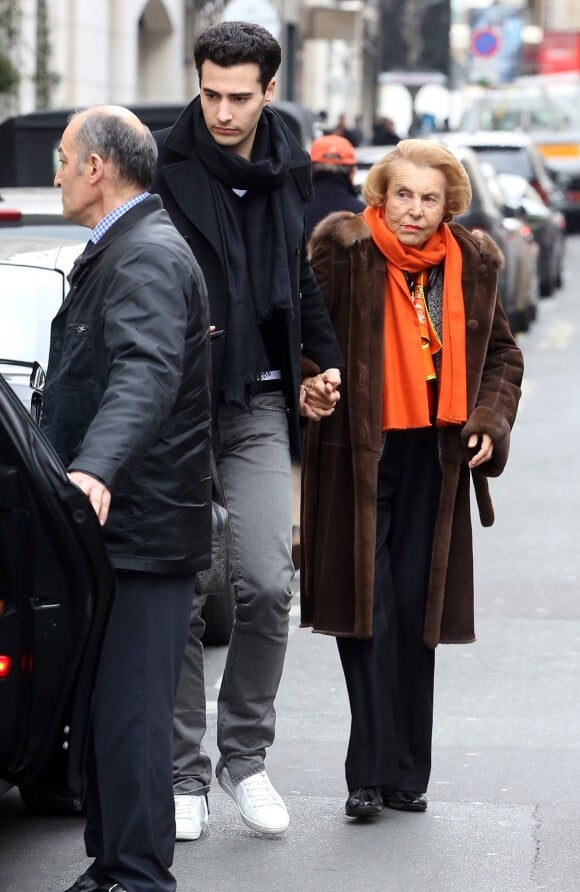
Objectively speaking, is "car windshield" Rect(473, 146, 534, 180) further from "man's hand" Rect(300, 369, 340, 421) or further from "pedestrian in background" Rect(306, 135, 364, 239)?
"man's hand" Rect(300, 369, 340, 421)

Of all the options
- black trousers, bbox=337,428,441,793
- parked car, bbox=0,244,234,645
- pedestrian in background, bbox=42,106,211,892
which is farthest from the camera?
parked car, bbox=0,244,234,645

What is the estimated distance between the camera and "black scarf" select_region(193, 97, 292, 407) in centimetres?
481

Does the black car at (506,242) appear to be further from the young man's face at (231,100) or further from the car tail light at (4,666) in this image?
the car tail light at (4,666)

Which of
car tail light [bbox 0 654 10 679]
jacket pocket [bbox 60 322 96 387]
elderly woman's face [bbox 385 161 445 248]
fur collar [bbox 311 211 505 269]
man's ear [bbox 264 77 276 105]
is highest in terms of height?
man's ear [bbox 264 77 276 105]

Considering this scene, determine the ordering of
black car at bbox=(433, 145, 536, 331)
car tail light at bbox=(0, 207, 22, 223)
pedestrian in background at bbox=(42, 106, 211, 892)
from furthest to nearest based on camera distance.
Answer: black car at bbox=(433, 145, 536, 331) < car tail light at bbox=(0, 207, 22, 223) < pedestrian in background at bbox=(42, 106, 211, 892)

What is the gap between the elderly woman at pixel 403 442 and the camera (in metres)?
5.07

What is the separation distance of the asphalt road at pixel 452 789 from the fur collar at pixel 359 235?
1.53m

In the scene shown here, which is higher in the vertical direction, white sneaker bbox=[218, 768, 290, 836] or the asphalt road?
white sneaker bbox=[218, 768, 290, 836]

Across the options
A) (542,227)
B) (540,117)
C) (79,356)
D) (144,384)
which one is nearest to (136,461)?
(144,384)

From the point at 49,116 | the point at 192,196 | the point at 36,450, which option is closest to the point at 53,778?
the point at 36,450

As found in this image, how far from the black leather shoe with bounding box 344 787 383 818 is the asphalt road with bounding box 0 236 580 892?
43 mm

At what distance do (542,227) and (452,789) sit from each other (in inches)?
686

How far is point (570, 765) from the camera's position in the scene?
5707mm

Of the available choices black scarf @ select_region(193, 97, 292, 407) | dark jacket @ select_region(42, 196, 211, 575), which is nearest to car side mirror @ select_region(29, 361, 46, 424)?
black scarf @ select_region(193, 97, 292, 407)
